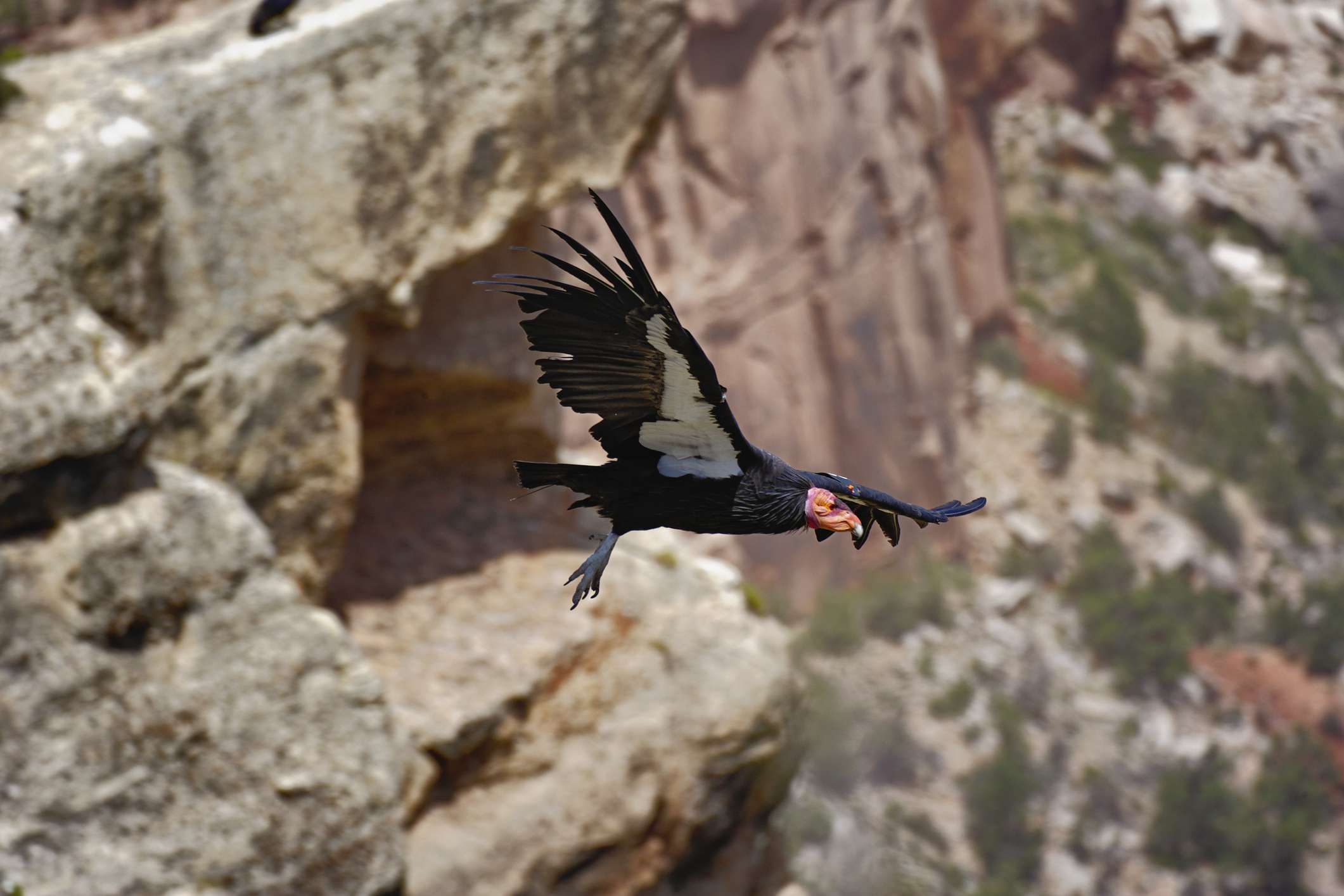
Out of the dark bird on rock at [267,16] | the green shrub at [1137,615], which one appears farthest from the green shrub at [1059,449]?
the dark bird on rock at [267,16]

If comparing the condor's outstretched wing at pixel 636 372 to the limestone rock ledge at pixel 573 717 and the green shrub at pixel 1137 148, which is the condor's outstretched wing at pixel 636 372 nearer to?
the limestone rock ledge at pixel 573 717

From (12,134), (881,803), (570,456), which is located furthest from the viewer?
(881,803)

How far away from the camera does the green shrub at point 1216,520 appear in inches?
1415

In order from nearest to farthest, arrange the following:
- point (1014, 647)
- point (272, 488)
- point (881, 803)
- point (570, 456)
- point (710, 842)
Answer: point (272, 488) < point (710, 842) < point (570, 456) < point (881, 803) < point (1014, 647)

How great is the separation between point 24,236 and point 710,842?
9.04 metres

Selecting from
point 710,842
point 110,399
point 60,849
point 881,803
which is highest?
point 110,399

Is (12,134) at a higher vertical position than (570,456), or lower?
higher

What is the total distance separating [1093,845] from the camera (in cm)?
3023

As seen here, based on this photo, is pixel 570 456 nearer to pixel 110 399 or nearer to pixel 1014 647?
pixel 110 399

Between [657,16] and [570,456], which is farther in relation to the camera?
[570,456]

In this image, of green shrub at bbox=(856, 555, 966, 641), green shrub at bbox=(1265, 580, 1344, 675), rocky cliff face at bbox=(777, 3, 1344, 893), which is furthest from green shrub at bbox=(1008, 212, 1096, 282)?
green shrub at bbox=(1265, 580, 1344, 675)

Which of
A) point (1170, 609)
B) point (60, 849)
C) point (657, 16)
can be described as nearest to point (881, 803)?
point (1170, 609)

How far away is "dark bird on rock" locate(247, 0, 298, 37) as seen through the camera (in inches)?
518

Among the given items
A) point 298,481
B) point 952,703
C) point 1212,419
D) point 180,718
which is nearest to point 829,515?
point 180,718
